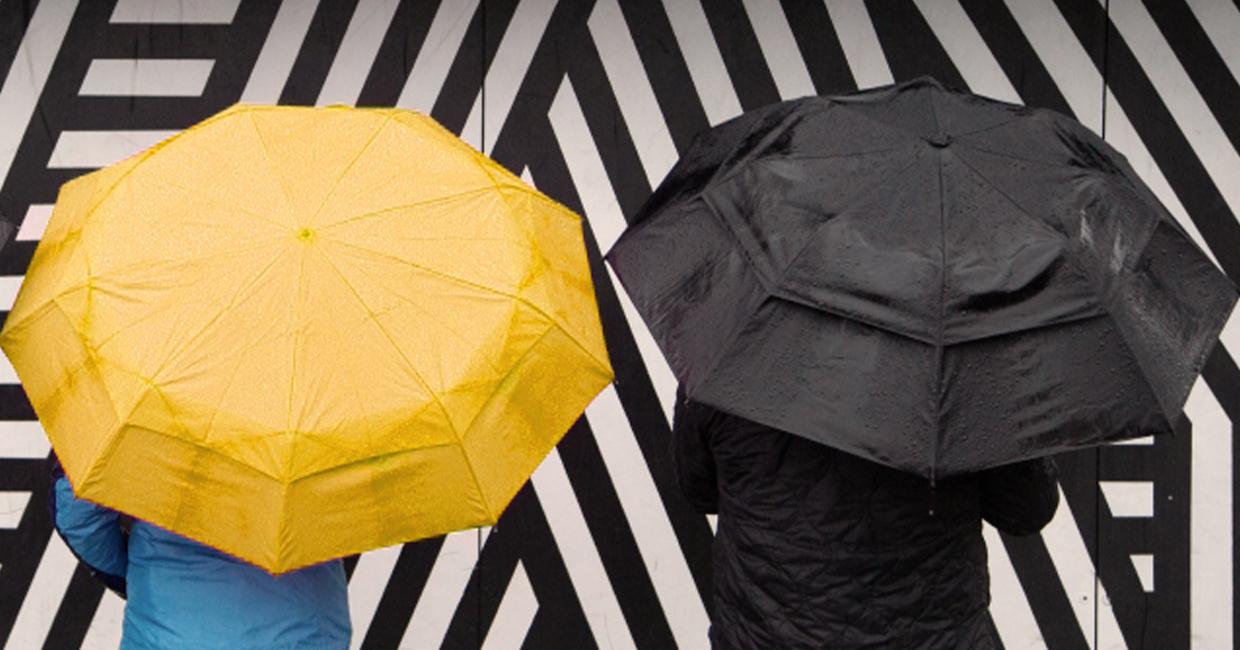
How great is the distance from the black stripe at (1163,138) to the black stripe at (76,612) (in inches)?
145

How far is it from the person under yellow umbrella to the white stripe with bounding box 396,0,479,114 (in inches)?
60.9

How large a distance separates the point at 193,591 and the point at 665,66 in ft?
7.43

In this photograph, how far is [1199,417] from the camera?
186 inches

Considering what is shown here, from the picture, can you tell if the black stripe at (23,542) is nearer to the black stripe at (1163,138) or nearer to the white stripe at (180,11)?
the white stripe at (180,11)

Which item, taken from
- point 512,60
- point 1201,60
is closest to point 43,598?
point 512,60

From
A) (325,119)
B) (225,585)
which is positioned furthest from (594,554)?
(325,119)

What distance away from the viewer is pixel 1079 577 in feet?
15.6

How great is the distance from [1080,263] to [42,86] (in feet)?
11.0

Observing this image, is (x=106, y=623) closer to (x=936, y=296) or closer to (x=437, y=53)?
(x=437, y=53)

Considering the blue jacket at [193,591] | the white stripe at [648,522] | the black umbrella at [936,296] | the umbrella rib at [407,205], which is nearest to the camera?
the black umbrella at [936,296]

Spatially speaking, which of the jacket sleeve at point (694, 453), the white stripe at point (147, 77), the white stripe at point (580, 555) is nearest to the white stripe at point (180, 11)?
the white stripe at point (147, 77)

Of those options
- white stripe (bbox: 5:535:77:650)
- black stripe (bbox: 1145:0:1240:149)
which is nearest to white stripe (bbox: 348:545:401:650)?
white stripe (bbox: 5:535:77:650)

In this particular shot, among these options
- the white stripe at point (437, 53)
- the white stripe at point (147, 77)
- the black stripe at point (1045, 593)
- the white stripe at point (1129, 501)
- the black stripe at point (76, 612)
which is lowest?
the black stripe at point (76, 612)

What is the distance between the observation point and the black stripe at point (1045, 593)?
475cm
